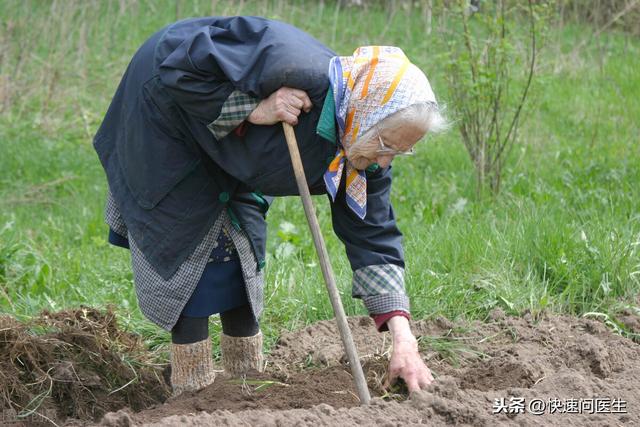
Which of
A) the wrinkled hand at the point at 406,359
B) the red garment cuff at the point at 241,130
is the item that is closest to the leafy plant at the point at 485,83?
the wrinkled hand at the point at 406,359

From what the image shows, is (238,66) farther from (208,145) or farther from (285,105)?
(208,145)

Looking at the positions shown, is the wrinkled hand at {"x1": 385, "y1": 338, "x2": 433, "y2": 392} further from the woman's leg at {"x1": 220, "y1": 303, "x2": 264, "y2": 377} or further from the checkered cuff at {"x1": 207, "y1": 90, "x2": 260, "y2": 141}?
the checkered cuff at {"x1": 207, "y1": 90, "x2": 260, "y2": 141}

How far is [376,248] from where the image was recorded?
3139 millimetres

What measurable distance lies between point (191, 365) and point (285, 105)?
1.11 meters

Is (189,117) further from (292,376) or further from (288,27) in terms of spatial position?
(292,376)

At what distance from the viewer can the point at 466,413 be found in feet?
9.43

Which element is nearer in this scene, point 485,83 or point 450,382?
point 450,382

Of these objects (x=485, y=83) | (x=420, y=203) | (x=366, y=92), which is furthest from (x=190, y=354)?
(x=485, y=83)

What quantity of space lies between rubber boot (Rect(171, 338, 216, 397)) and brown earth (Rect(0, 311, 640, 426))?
55 millimetres

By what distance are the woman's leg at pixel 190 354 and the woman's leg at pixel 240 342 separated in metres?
0.19

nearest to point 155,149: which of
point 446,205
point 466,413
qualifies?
point 466,413

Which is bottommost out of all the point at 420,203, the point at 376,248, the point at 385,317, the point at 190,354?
the point at 420,203

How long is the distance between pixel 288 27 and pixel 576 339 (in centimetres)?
185

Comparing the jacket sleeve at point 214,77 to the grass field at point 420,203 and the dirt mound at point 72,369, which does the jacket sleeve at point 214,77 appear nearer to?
the dirt mound at point 72,369
